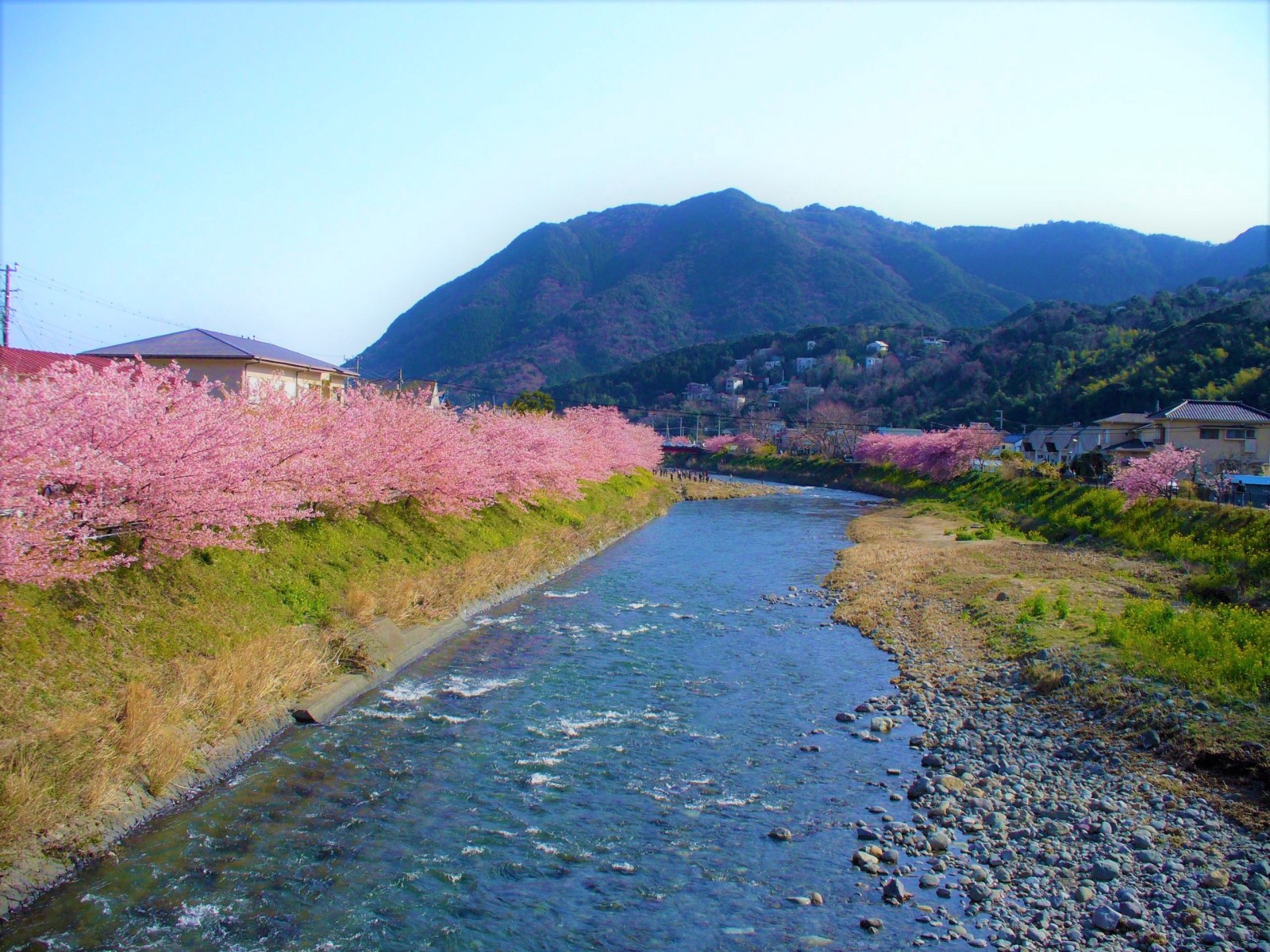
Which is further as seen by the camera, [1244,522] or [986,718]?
[1244,522]

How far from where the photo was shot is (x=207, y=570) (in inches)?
538

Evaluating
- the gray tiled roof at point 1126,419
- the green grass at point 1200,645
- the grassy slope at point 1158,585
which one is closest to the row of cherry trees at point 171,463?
the grassy slope at point 1158,585

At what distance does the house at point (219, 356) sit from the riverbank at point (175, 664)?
39.2 feet

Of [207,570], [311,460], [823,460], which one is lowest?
[823,460]

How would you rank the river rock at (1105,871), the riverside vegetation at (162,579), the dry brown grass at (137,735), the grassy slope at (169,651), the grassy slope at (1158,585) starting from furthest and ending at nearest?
the grassy slope at (1158,585), the riverside vegetation at (162,579), the grassy slope at (169,651), the river rock at (1105,871), the dry brown grass at (137,735)

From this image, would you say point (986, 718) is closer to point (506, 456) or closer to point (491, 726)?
point (491, 726)

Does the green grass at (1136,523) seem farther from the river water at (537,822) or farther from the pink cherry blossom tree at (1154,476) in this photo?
the river water at (537,822)

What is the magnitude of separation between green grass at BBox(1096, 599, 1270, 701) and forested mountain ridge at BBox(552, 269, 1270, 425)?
50118 millimetres

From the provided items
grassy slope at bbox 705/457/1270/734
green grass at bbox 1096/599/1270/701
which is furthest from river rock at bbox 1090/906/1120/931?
green grass at bbox 1096/599/1270/701

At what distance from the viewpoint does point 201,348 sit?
29.5 m

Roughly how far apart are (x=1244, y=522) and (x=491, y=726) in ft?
71.9

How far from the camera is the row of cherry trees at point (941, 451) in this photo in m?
56.7

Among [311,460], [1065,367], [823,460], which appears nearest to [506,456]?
[311,460]

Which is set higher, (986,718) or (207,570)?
(207,570)
